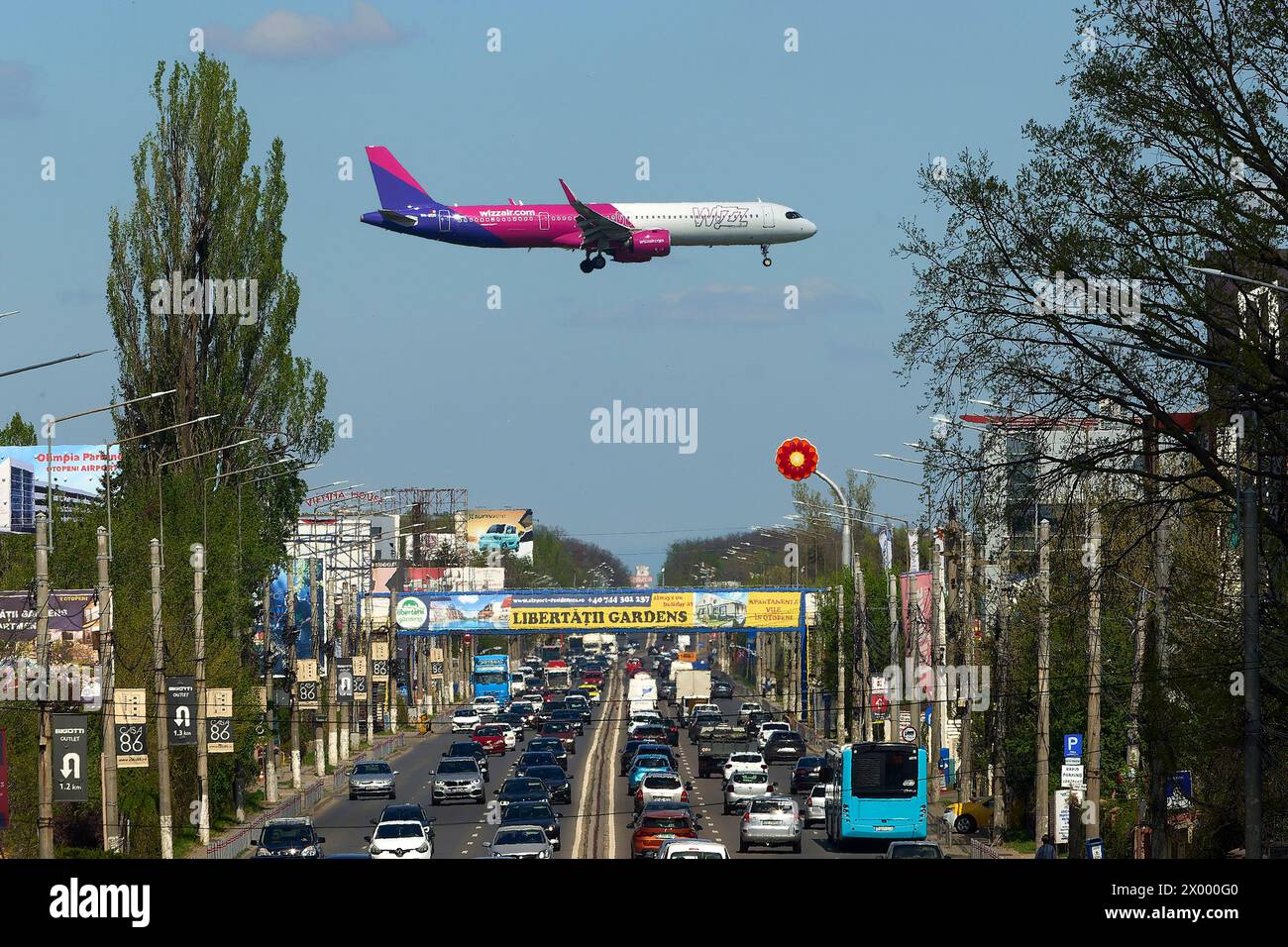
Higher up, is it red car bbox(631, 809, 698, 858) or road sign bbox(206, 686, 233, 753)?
road sign bbox(206, 686, 233, 753)

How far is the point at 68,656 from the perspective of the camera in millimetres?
47188

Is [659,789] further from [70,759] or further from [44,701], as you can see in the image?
[44,701]

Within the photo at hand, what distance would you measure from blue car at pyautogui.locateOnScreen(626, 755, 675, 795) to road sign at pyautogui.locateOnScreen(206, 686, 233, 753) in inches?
564

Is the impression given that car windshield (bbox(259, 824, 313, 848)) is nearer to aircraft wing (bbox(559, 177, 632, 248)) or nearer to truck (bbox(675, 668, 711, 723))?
aircraft wing (bbox(559, 177, 632, 248))

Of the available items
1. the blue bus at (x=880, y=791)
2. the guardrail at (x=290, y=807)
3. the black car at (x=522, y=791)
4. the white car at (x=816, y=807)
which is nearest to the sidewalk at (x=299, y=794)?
the guardrail at (x=290, y=807)

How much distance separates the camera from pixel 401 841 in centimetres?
4197

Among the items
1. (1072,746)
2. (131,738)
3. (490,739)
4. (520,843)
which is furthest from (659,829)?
(490,739)

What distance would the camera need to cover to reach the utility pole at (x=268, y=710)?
2562 inches

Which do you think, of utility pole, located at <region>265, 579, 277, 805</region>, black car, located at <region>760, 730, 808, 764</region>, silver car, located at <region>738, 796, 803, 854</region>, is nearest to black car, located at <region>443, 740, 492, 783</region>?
utility pole, located at <region>265, 579, 277, 805</region>

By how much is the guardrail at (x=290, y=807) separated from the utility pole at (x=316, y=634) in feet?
3.22

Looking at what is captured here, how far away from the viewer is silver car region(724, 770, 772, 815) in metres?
59.8
